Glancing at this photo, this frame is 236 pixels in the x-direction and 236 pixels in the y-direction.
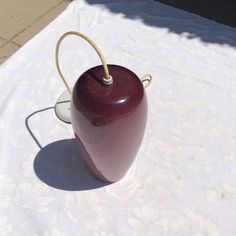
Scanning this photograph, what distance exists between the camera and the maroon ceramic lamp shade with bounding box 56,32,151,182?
0.92 m

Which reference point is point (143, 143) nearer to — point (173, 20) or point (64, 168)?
point (64, 168)

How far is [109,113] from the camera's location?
0.92 metres

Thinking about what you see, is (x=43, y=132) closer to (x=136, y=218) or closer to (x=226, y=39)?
(x=136, y=218)

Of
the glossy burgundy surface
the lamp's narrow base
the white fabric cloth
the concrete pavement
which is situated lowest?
the concrete pavement

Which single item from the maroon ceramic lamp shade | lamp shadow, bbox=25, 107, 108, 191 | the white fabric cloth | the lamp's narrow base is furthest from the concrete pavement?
the maroon ceramic lamp shade

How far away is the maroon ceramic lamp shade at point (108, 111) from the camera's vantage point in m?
0.92

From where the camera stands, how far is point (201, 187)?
1146 mm

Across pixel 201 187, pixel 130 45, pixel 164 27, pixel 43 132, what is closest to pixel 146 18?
pixel 164 27

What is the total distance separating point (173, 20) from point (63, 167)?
925mm

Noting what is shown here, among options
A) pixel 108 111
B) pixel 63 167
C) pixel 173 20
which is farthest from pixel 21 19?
pixel 108 111

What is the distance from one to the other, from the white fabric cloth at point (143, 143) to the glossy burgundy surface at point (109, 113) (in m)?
0.16

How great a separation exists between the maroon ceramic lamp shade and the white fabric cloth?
0.16m

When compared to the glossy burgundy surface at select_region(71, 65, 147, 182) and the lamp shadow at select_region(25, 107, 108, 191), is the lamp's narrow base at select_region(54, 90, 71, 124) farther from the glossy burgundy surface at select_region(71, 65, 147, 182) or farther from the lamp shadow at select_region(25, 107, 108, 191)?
the glossy burgundy surface at select_region(71, 65, 147, 182)

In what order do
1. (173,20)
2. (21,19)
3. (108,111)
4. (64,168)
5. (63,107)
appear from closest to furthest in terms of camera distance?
(108,111) < (64,168) < (63,107) < (173,20) < (21,19)
